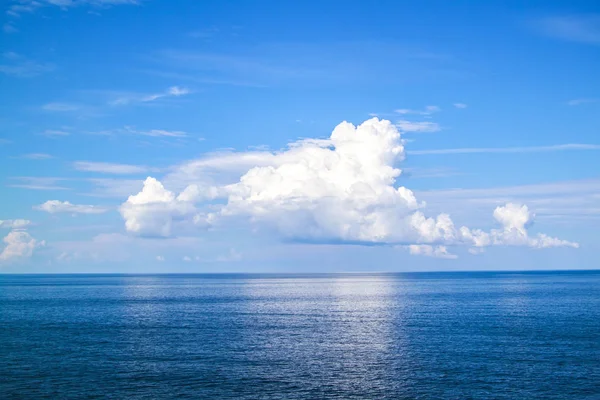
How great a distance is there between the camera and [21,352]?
79.8 metres

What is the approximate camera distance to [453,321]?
114 m

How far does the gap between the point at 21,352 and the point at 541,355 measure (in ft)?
228

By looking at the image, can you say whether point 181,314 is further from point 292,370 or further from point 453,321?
point 292,370

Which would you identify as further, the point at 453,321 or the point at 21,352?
the point at 453,321

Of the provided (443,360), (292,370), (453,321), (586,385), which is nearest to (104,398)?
(292,370)

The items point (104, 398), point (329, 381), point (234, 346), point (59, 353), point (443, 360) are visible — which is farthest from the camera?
point (234, 346)

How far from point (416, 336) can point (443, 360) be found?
21.4m

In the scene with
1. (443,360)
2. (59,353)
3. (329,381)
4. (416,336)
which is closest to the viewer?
(329,381)

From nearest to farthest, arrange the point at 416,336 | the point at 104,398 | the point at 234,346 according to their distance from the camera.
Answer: the point at 104,398 → the point at 234,346 → the point at 416,336

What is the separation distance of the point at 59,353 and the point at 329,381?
39.1 meters

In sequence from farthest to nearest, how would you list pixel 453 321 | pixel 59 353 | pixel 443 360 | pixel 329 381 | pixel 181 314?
pixel 181 314, pixel 453 321, pixel 59 353, pixel 443 360, pixel 329 381

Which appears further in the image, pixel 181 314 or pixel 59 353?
pixel 181 314

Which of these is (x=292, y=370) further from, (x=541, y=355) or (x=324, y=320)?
(x=324, y=320)

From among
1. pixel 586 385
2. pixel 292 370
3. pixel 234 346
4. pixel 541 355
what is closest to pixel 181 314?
pixel 234 346
